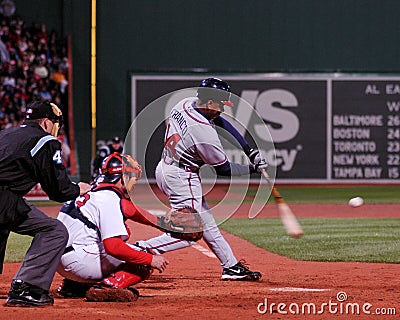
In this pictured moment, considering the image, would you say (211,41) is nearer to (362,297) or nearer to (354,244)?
(354,244)

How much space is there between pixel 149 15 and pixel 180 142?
741 inches

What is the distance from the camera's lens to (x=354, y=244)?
12.0 m

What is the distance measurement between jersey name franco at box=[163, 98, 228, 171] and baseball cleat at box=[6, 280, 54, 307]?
216 cm

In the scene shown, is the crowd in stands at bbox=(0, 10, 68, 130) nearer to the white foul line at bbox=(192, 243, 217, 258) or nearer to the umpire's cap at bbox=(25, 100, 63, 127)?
the white foul line at bbox=(192, 243, 217, 258)

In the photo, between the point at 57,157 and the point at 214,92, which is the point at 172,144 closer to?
the point at 214,92

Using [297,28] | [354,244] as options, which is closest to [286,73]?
[297,28]

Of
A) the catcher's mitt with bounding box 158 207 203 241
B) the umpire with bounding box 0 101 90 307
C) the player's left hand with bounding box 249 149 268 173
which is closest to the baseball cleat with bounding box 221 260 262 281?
the catcher's mitt with bounding box 158 207 203 241

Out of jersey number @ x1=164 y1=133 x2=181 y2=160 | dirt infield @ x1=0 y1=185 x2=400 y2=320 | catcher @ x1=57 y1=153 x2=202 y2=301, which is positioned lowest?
dirt infield @ x1=0 y1=185 x2=400 y2=320

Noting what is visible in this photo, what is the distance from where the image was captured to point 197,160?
8.41m

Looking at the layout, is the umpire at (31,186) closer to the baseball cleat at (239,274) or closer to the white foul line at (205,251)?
the baseball cleat at (239,274)

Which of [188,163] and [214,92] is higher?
[214,92]

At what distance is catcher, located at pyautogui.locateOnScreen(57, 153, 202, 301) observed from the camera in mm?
6914

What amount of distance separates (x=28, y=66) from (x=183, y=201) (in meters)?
18.0

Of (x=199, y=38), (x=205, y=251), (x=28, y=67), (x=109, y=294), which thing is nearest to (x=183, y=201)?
(x=109, y=294)
